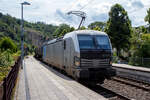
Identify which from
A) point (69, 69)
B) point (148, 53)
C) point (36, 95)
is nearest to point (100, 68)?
point (69, 69)

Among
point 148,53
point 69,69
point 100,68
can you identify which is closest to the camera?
point 100,68

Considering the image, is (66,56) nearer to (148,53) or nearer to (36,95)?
(36,95)

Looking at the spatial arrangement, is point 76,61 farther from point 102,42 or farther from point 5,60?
point 5,60

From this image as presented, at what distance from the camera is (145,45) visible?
83.1 feet

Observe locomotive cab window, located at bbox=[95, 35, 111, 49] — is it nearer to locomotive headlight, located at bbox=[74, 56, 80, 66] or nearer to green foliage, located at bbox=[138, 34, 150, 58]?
locomotive headlight, located at bbox=[74, 56, 80, 66]

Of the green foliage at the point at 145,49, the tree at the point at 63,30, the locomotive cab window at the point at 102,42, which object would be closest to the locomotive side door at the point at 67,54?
the locomotive cab window at the point at 102,42

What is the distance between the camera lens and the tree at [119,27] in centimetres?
3581

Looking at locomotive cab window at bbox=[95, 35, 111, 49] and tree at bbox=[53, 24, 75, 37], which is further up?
tree at bbox=[53, 24, 75, 37]

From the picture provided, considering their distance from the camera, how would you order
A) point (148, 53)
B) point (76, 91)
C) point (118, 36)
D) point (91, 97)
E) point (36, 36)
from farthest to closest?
point (36, 36) < point (118, 36) < point (148, 53) < point (76, 91) < point (91, 97)

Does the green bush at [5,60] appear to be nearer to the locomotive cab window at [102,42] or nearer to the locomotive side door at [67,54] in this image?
the locomotive side door at [67,54]

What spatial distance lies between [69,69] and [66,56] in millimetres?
1159

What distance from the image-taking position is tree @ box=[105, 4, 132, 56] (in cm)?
3581

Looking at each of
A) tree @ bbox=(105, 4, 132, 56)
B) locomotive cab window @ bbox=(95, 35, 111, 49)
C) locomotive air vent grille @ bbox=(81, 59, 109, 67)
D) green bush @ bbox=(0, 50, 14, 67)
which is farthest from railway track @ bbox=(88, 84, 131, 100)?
A: tree @ bbox=(105, 4, 132, 56)

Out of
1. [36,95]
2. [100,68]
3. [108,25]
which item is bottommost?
[36,95]
